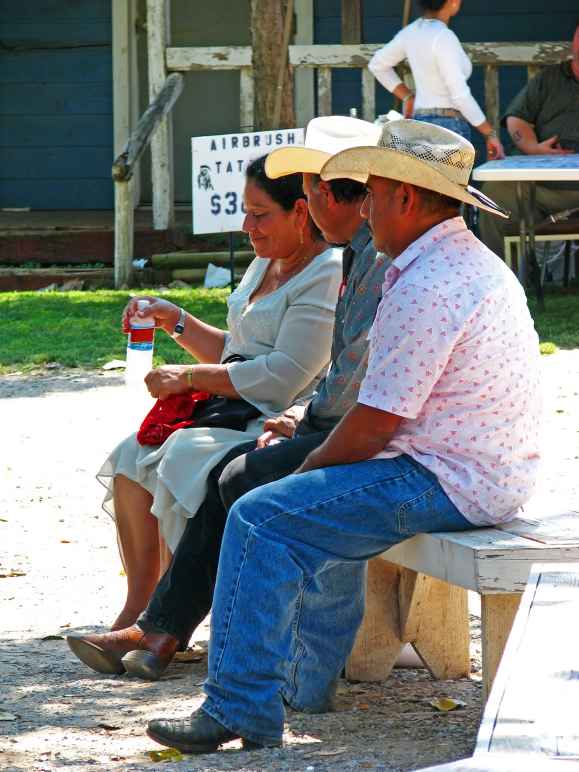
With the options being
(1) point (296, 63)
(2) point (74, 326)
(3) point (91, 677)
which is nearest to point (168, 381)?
(3) point (91, 677)

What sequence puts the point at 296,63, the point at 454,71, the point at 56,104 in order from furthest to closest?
the point at 56,104
the point at 296,63
the point at 454,71

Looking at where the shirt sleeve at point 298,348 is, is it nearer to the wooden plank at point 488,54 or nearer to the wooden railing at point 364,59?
the wooden railing at point 364,59

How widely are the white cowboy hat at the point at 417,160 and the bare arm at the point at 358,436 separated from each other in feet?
1.72

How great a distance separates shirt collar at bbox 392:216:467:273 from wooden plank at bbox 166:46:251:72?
8.53m

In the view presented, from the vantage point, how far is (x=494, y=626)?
3.31 metres

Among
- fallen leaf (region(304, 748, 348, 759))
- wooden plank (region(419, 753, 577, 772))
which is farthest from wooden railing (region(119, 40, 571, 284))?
wooden plank (region(419, 753, 577, 772))

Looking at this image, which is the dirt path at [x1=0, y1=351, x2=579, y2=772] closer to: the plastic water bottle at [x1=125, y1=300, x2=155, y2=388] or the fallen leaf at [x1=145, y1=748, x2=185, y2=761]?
the fallen leaf at [x1=145, y1=748, x2=185, y2=761]

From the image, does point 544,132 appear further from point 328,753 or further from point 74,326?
point 328,753

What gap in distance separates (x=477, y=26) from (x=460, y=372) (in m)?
11.4

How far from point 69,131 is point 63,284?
3.42 m

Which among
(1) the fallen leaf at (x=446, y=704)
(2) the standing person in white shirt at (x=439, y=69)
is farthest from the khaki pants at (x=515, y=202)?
(1) the fallen leaf at (x=446, y=704)

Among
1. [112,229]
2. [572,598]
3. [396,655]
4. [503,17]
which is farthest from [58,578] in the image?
[503,17]

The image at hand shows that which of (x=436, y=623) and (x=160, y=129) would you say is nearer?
(x=436, y=623)

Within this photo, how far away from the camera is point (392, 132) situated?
3.47 meters
